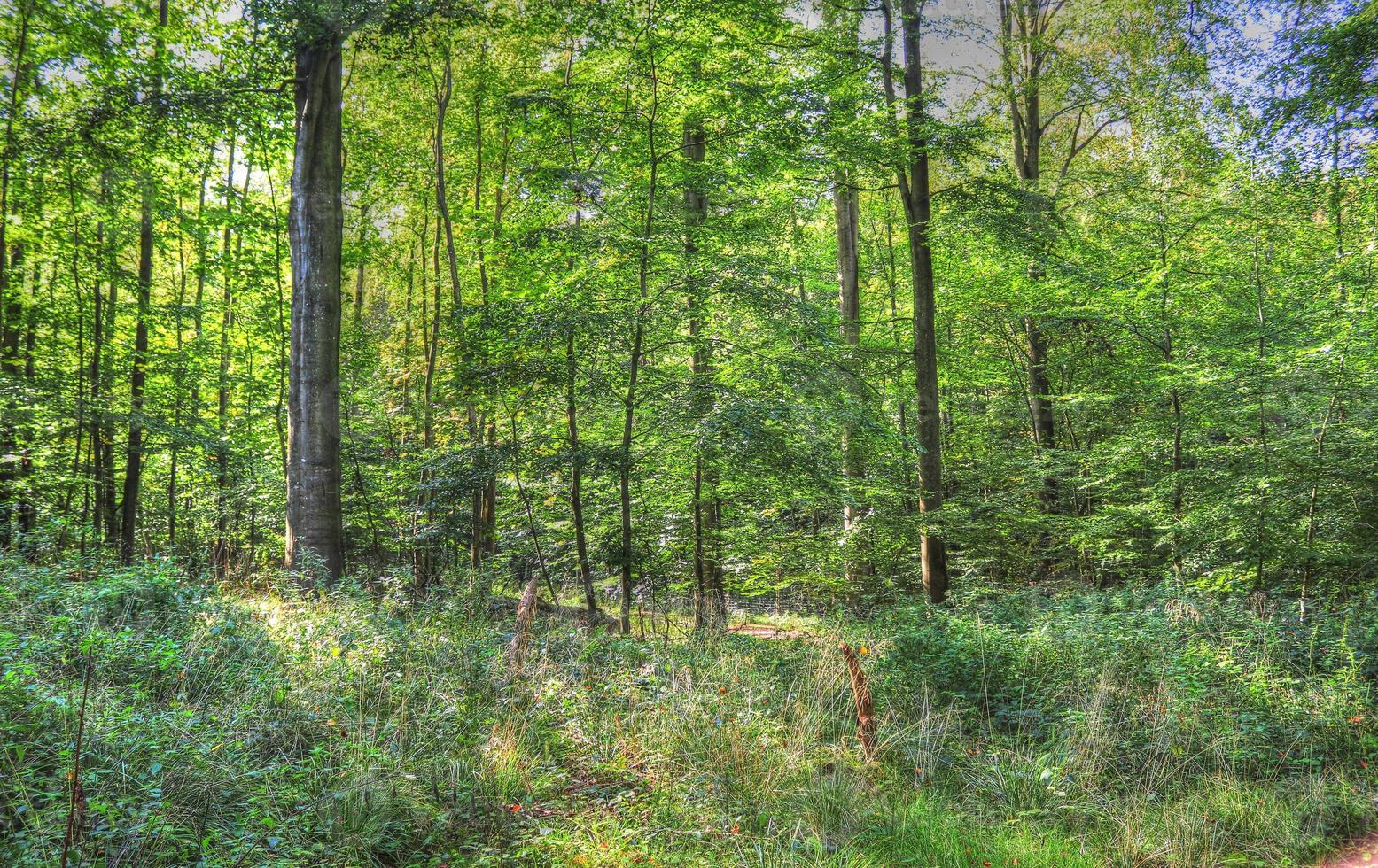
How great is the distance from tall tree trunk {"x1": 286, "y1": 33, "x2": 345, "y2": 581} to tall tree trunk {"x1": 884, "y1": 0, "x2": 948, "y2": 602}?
7.43 m

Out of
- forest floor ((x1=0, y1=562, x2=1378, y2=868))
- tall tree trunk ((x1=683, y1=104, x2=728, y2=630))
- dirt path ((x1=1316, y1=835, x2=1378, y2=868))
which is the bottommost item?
dirt path ((x1=1316, y1=835, x2=1378, y2=868))

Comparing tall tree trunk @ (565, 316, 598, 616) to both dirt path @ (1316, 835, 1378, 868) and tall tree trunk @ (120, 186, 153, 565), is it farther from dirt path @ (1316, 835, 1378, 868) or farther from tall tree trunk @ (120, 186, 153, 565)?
tall tree trunk @ (120, 186, 153, 565)

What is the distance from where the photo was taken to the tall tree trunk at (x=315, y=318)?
25.5ft

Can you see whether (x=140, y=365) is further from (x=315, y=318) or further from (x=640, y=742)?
(x=640, y=742)

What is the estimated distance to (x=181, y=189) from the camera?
11039 millimetres

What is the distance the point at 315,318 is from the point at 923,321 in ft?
26.3

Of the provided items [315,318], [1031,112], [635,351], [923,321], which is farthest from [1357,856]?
[1031,112]

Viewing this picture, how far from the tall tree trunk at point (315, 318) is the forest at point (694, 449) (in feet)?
0.15

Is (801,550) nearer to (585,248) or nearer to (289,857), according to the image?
(585,248)

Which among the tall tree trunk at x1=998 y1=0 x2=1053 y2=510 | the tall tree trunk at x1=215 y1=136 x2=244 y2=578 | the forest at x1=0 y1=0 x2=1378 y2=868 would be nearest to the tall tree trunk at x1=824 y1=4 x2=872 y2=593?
the forest at x1=0 y1=0 x2=1378 y2=868

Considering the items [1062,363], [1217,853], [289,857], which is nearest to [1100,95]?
[1062,363]

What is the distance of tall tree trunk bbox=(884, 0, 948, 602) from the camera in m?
10.2

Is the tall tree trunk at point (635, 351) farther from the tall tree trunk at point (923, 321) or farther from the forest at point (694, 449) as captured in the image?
the tall tree trunk at point (923, 321)

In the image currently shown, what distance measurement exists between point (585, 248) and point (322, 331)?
3108mm
